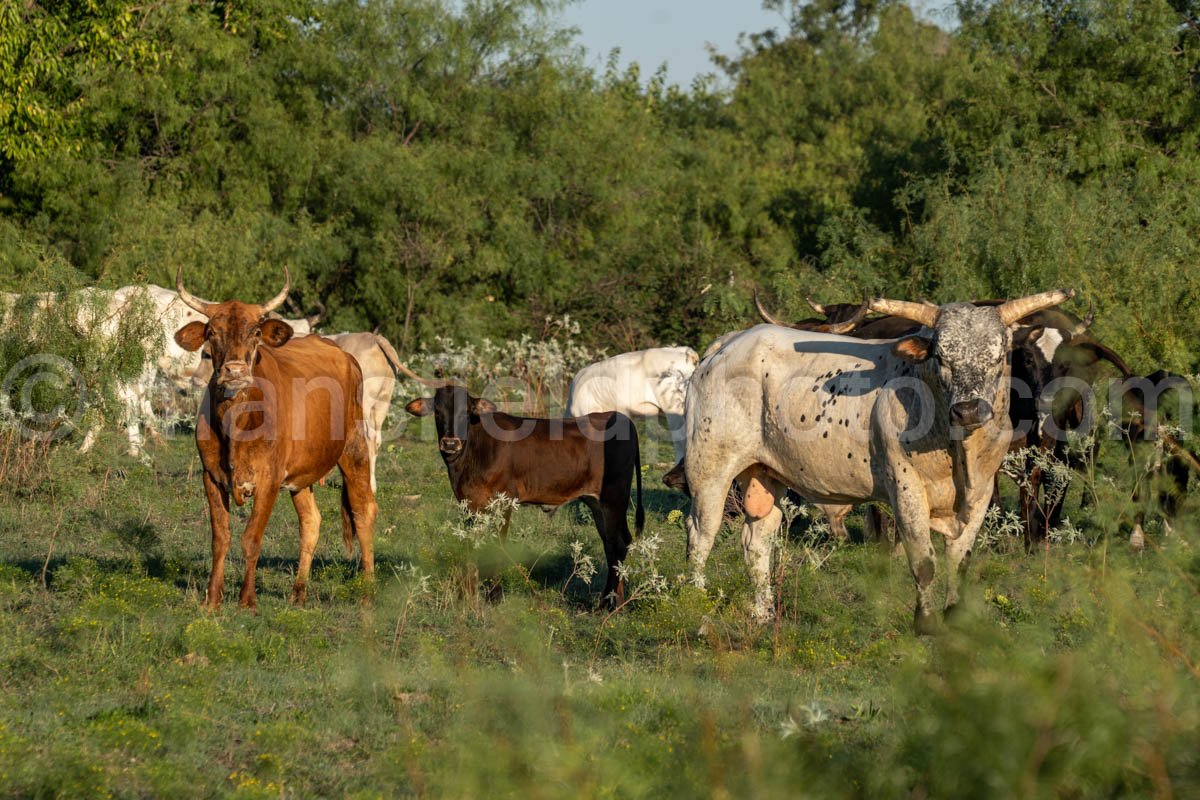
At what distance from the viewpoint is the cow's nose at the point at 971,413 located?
7613mm

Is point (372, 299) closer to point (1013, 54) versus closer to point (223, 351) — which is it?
point (1013, 54)

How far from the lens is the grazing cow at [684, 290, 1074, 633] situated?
801 centimetres

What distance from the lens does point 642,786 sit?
4.16m

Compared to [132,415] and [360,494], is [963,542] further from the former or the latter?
[132,415]

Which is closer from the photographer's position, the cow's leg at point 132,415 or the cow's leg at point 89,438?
the cow's leg at point 89,438

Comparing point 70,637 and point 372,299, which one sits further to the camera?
point 372,299

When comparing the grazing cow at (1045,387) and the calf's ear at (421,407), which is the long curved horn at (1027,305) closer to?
the grazing cow at (1045,387)

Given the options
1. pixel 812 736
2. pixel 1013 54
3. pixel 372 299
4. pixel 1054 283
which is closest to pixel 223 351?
pixel 812 736

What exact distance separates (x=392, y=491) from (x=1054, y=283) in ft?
27.3

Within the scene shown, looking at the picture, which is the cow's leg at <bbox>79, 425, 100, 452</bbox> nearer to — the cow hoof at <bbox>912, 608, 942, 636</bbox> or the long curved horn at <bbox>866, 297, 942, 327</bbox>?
the long curved horn at <bbox>866, 297, 942, 327</bbox>

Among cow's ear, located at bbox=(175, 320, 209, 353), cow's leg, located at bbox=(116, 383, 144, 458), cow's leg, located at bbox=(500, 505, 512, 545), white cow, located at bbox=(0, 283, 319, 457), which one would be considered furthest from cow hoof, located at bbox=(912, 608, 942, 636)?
cow's leg, located at bbox=(116, 383, 144, 458)

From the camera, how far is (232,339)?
8828 millimetres

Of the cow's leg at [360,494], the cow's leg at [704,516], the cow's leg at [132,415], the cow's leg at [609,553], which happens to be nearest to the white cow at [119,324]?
the cow's leg at [132,415]

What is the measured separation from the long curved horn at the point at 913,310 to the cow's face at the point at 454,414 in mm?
3391
